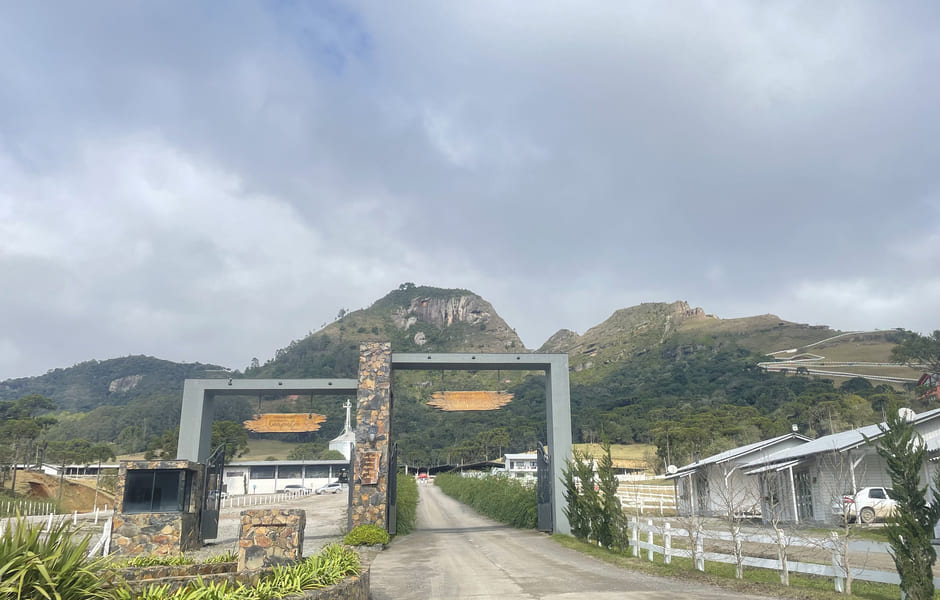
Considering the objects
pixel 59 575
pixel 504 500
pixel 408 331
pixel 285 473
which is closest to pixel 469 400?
pixel 504 500

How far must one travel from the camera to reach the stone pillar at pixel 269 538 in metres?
8.88

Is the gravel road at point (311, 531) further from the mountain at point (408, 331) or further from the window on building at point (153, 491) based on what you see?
the mountain at point (408, 331)

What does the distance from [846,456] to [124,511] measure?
74.4ft

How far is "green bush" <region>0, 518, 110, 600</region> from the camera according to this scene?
473 centimetres

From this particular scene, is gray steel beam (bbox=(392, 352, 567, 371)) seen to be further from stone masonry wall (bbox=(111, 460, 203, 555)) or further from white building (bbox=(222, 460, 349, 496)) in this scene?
white building (bbox=(222, 460, 349, 496))

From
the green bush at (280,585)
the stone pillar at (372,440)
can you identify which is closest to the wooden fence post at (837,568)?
the green bush at (280,585)

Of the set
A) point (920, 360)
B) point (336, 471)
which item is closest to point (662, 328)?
point (920, 360)

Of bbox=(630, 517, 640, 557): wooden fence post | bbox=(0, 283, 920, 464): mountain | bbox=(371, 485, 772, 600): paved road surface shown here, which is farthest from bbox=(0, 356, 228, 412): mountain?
bbox=(630, 517, 640, 557): wooden fence post

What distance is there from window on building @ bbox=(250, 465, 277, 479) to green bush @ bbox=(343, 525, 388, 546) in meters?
57.3

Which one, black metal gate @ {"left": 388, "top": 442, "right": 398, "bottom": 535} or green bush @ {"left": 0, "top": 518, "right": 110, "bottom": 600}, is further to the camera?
black metal gate @ {"left": 388, "top": 442, "right": 398, "bottom": 535}

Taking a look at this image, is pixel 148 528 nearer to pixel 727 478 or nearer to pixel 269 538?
pixel 269 538

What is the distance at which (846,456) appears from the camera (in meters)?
20.9

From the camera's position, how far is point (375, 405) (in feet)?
67.6

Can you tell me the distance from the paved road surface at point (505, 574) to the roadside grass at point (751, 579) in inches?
20.1
